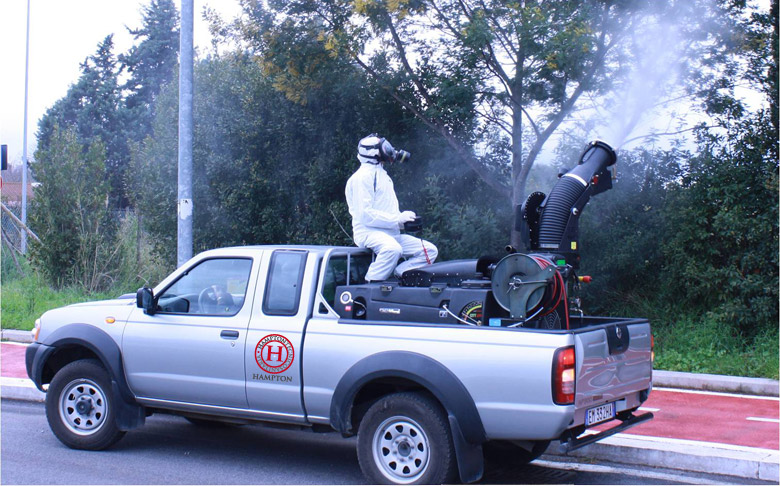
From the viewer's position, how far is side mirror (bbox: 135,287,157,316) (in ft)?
21.1

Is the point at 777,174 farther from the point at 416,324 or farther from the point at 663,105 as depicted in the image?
the point at 416,324

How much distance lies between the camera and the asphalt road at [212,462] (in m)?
5.99

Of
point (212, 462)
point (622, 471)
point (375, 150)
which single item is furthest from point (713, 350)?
point (212, 462)

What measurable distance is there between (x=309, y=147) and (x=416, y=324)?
27.8ft

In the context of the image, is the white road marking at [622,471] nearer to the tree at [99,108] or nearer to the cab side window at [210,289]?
the cab side window at [210,289]

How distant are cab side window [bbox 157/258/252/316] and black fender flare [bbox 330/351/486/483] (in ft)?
4.33

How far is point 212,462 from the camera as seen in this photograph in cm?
650

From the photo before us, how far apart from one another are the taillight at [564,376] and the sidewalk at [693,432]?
3.32 ft

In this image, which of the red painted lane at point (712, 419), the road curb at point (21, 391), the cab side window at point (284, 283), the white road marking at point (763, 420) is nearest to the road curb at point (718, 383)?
the red painted lane at point (712, 419)

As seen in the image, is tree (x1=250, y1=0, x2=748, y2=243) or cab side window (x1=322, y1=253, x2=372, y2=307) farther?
tree (x1=250, y1=0, x2=748, y2=243)

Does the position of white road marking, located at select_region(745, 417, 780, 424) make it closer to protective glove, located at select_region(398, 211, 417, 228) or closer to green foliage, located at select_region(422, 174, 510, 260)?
protective glove, located at select_region(398, 211, 417, 228)

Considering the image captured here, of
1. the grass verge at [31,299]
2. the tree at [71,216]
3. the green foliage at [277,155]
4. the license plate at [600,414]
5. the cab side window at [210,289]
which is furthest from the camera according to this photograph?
the tree at [71,216]

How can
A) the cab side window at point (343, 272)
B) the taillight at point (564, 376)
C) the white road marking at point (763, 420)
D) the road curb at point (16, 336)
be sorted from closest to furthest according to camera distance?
the taillight at point (564, 376) < the cab side window at point (343, 272) < the white road marking at point (763, 420) < the road curb at point (16, 336)

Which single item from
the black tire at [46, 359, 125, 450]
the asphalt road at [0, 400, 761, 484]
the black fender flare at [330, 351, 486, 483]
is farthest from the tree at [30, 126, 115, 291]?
the black fender flare at [330, 351, 486, 483]
